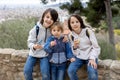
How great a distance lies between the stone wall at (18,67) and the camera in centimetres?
323

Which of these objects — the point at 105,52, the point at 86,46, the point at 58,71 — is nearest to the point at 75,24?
the point at 86,46

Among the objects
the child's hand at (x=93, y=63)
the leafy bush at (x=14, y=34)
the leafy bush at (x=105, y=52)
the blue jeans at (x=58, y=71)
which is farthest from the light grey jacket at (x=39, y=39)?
the leafy bush at (x=105, y=52)

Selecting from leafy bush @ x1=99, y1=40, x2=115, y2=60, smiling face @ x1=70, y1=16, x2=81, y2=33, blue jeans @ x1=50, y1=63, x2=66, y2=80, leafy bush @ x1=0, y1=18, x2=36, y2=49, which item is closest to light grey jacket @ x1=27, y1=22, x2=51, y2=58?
blue jeans @ x1=50, y1=63, x2=66, y2=80

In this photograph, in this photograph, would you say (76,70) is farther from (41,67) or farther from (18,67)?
(18,67)

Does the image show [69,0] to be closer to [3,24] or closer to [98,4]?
[98,4]

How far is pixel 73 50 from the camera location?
10.4 feet

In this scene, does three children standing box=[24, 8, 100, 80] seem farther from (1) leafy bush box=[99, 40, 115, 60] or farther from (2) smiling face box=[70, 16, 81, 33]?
(1) leafy bush box=[99, 40, 115, 60]

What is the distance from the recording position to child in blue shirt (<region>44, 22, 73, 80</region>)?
3.14 metres

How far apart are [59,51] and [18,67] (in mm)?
749

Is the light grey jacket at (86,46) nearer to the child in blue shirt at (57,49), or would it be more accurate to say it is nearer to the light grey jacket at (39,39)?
the child in blue shirt at (57,49)

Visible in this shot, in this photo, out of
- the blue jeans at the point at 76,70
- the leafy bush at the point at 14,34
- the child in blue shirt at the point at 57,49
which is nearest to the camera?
the blue jeans at the point at 76,70

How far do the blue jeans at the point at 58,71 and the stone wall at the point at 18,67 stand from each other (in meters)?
0.20

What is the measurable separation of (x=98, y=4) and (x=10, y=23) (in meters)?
4.03

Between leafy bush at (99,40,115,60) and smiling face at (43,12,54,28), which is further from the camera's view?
leafy bush at (99,40,115,60)
